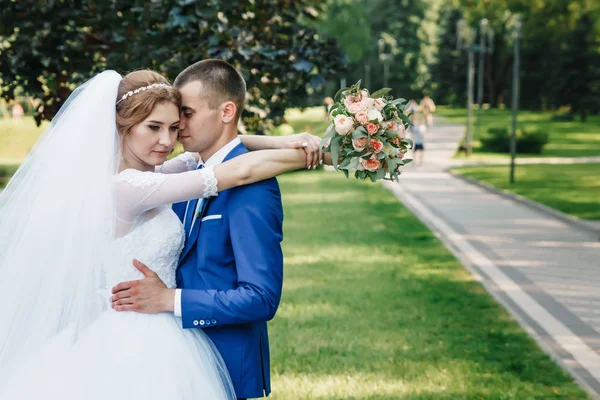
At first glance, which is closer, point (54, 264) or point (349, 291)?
point (54, 264)

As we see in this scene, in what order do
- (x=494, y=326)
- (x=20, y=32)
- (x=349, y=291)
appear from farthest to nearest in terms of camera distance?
(x=349, y=291)
(x=494, y=326)
(x=20, y=32)

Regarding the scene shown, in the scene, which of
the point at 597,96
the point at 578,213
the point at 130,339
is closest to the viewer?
the point at 130,339

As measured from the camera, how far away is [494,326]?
8508 mm

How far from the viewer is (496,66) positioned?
83.9m

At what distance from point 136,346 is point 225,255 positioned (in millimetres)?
451

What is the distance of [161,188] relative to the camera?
10.5ft

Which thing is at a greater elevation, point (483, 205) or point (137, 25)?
point (137, 25)

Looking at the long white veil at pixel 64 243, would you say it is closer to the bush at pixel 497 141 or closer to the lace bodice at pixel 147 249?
the lace bodice at pixel 147 249

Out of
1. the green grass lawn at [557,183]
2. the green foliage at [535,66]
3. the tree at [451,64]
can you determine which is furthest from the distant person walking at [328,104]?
the tree at [451,64]

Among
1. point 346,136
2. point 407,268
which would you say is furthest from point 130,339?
point 407,268

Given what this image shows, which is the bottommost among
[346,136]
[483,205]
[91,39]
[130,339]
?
[483,205]

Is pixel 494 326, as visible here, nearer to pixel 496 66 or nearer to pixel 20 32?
pixel 20 32

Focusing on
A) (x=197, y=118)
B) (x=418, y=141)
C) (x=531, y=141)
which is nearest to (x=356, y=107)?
(x=197, y=118)

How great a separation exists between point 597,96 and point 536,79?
1350cm
